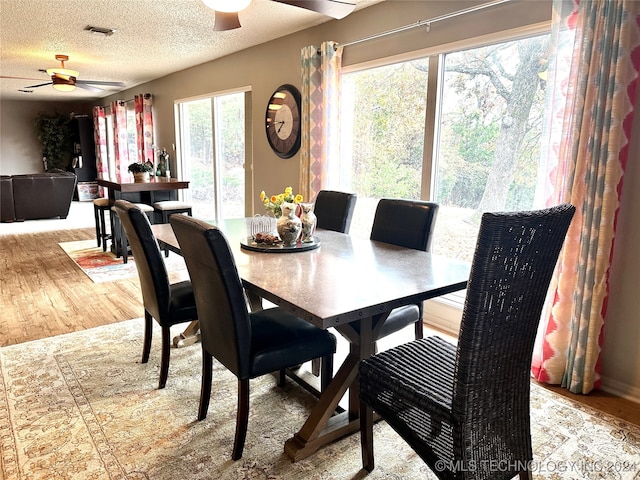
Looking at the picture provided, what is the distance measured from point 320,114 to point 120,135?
6536 millimetres

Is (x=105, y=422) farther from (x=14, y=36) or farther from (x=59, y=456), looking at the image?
(x=14, y=36)

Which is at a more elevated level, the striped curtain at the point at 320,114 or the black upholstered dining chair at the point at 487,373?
the striped curtain at the point at 320,114

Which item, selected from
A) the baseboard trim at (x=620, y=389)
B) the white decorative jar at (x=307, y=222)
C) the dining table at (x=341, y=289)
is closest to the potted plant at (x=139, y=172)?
the dining table at (x=341, y=289)

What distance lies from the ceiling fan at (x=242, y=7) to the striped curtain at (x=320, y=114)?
136 centimetres

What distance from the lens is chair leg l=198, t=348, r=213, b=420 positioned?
2012 mm

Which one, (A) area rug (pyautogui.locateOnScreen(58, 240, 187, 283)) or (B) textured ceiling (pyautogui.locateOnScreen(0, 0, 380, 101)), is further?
(A) area rug (pyautogui.locateOnScreen(58, 240, 187, 283))

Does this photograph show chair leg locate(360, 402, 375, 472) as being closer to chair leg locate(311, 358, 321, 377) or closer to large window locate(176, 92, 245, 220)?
chair leg locate(311, 358, 321, 377)

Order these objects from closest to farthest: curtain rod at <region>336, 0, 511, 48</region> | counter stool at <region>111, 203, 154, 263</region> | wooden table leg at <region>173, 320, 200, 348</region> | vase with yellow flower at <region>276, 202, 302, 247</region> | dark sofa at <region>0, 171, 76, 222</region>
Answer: vase with yellow flower at <region>276, 202, 302, 247</region> → curtain rod at <region>336, 0, 511, 48</region> → wooden table leg at <region>173, 320, 200, 348</region> → counter stool at <region>111, 203, 154, 263</region> → dark sofa at <region>0, 171, 76, 222</region>

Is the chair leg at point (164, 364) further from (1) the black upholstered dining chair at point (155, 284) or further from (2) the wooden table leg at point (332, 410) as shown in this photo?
(2) the wooden table leg at point (332, 410)

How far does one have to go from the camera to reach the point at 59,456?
5.98ft

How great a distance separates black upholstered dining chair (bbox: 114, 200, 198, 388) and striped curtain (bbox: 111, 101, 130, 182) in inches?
278

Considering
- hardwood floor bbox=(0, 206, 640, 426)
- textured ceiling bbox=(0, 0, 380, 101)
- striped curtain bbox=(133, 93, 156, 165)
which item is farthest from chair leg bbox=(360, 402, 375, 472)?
striped curtain bbox=(133, 93, 156, 165)

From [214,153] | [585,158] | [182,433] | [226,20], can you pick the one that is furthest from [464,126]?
[214,153]

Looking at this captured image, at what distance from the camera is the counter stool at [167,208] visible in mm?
5059
